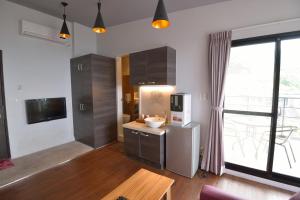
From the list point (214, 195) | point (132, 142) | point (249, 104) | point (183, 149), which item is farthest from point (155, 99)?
point (214, 195)

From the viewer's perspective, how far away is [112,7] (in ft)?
9.23

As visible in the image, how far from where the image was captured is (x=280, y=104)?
2195 mm

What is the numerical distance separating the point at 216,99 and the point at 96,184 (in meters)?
2.38

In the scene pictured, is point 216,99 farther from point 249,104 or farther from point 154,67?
point 154,67

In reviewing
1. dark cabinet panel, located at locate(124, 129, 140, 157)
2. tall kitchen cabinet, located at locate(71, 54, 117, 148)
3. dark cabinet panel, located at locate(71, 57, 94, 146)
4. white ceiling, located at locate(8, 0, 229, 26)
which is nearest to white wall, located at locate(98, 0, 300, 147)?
white ceiling, located at locate(8, 0, 229, 26)

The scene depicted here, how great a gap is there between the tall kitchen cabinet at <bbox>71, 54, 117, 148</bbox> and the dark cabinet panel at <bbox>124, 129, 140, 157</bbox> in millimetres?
893

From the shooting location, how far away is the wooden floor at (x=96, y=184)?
2.04 m

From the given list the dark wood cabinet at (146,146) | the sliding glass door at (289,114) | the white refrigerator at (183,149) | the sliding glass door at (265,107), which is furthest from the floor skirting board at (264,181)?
the dark wood cabinet at (146,146)

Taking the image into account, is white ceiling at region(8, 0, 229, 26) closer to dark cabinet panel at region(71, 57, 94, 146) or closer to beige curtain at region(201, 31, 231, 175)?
beige curtain at region(201, 31, 231, 175)

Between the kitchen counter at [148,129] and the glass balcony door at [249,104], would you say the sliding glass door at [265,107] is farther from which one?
the kitchen counter at [148,129]

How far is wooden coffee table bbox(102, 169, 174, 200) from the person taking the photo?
1428 mm

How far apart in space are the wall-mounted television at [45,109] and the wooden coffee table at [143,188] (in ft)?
8.83

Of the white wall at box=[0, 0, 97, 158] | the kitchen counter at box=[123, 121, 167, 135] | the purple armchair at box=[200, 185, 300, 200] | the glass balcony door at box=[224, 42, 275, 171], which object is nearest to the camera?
the purple armchair at box=[200, 185, 300, 200]

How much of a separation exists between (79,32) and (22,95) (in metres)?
1.98
